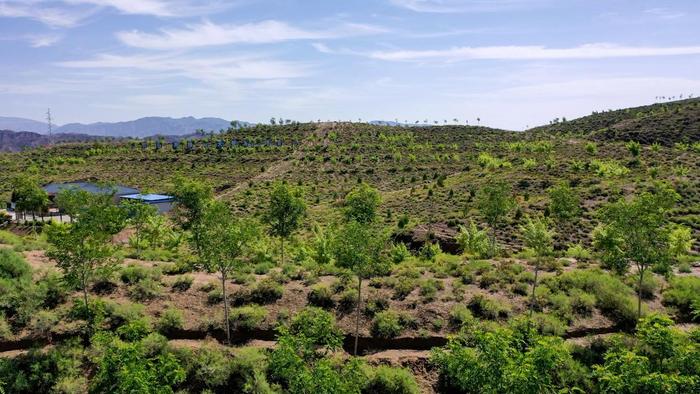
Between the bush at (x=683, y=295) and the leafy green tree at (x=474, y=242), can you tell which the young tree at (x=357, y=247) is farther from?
the leafy green tree at (x=474, y=242)

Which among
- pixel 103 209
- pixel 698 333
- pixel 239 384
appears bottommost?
pixel 239 384

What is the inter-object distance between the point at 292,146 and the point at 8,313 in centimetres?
8070

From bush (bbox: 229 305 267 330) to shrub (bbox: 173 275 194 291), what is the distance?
350cm

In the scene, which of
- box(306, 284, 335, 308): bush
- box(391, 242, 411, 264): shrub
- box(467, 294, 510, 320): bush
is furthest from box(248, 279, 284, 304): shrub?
box(391, 242, 411, 264): shrub

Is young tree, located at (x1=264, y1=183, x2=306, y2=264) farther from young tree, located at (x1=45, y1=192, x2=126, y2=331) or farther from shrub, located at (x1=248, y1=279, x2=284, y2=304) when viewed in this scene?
young tree, located at (x1=45, y1=192, x2=126, y2=331)

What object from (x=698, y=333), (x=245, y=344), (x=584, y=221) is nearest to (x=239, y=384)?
(x=245, y=344)

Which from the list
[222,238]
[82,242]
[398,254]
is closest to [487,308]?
[398,254]

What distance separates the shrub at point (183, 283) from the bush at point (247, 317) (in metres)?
3.50

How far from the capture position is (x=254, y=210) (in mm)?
54625

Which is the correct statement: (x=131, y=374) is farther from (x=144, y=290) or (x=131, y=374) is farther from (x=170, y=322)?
(x=144, y=290)

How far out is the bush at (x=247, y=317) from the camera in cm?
1898

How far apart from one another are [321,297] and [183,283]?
677 cm

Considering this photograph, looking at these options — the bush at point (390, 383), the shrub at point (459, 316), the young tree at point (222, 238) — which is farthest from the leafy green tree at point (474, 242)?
the young tree at point (222, 238)

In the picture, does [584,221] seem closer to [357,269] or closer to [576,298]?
[576,298]
